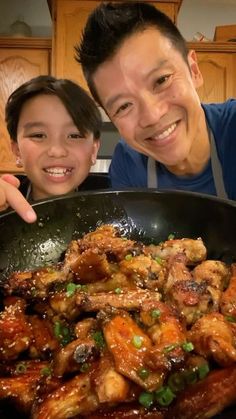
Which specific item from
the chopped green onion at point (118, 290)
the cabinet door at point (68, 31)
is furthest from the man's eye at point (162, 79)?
the cabinet door at point (68, 31)

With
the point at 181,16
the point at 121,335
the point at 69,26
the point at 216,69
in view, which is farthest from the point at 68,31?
the point at 121,335

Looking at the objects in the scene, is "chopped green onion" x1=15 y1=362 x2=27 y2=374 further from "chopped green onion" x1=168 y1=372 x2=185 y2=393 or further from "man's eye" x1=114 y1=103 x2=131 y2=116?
"man's eye" x1=114 y1=103 x2=131 y2=116

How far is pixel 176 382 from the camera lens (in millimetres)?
750

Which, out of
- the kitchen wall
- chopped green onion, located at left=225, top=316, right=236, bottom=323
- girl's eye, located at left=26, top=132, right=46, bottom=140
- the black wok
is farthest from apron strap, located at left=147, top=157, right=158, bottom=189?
the kitchen wall

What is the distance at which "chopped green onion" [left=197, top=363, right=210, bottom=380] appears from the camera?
0.76m

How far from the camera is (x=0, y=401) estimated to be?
0.79 m

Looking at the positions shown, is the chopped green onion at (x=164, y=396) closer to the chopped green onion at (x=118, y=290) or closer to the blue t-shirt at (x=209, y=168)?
the chopped green onion at (x=118, y=290)

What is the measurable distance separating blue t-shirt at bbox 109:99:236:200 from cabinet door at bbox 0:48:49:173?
123 inches

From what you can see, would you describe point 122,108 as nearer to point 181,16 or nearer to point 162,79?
point 162,79

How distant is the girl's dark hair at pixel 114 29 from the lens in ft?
5.27

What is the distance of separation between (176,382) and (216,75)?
487 cm

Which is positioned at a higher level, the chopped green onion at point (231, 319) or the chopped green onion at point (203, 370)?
the chopped green onion at point (203, 370)

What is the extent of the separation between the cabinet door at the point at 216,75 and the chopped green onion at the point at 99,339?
15.2 ft

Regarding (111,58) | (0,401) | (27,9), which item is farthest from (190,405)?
(27,9)
